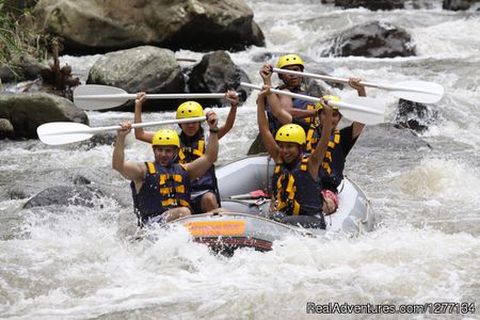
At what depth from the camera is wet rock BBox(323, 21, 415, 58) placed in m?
15.8

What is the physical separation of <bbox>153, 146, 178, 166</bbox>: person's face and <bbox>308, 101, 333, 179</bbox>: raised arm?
104 centimetres

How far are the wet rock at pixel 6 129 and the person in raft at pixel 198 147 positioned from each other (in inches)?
197

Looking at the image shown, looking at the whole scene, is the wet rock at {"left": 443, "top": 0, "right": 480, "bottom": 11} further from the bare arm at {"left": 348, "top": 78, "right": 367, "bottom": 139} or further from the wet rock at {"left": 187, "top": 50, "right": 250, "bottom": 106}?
the bare arm at {"left": 348, "top": 78, "right": 367, "bottom": 139}

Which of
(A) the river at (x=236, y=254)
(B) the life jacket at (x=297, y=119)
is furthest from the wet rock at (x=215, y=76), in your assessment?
(B) the life jacket at (x=297, y=119)

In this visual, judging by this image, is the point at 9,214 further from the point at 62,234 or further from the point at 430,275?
the point at 430,275

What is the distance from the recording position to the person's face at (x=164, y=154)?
6.26 meters

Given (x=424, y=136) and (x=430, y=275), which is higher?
(x=430, y=275)

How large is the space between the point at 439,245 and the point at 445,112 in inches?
233

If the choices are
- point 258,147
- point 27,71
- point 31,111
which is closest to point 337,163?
point 258,147

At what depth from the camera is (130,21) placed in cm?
1631

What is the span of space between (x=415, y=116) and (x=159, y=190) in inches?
254

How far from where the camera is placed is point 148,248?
6074 mm

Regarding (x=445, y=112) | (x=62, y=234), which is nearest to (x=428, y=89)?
(x=62, y=234)

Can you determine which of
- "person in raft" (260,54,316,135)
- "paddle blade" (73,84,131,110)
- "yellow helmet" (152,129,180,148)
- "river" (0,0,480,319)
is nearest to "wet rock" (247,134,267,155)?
"river" (0,0,480,319)
